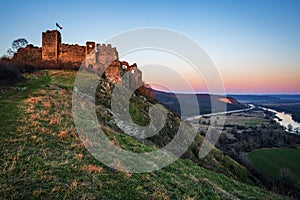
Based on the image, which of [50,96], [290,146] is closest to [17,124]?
[50,96]

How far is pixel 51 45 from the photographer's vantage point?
95.6 ft

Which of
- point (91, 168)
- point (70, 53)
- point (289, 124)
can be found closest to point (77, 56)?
point (70, 53)

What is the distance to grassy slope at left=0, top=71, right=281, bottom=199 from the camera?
19.7 ft

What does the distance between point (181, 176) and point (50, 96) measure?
39.9 feet

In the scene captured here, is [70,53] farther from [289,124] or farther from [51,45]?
[289,124]

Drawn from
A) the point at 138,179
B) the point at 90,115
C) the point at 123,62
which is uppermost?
the point at 123,62

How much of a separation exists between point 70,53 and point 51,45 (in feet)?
8.90

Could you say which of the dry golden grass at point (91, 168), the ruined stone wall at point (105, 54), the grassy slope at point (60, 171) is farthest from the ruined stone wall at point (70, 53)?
the dry golden grass at point (91, 168)

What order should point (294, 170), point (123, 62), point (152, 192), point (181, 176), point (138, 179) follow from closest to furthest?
point (152, 192) < point (138, 179) < point (181, 176) < point (123, 62) < point (294, 170)

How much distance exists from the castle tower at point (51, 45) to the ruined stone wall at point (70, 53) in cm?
66

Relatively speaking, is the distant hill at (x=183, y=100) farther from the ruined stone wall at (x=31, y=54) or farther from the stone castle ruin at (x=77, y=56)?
the ruined stone wall at (x=31, y=54)

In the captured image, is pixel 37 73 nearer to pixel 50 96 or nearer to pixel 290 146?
pixel 50 96

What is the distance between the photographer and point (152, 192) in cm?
701

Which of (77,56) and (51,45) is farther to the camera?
(77,56)
